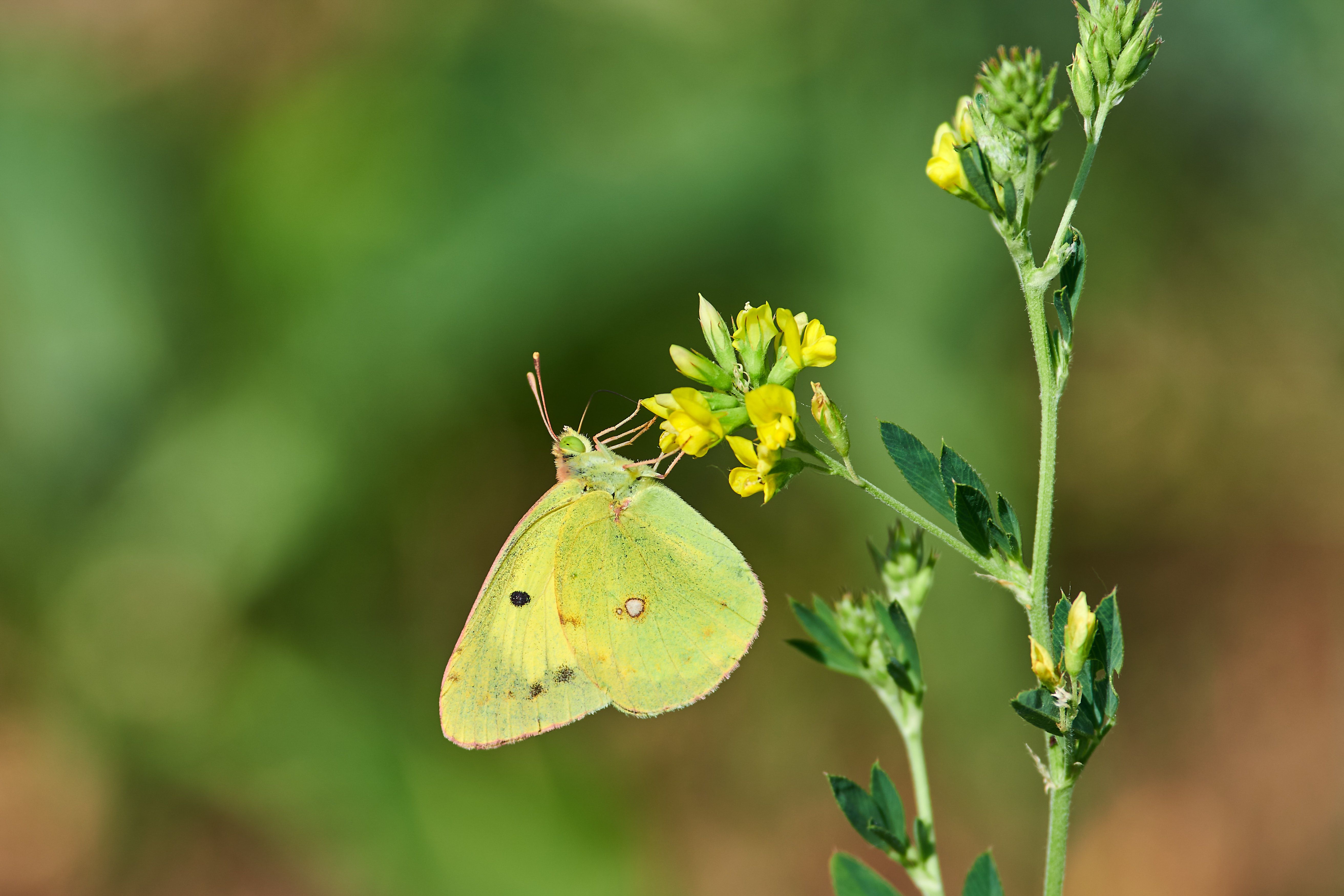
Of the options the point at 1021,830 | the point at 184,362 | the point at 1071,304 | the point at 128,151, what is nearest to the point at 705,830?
the point at 1021,830

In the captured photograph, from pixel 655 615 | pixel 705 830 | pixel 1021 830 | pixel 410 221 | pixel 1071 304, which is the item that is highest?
pixel 410 221

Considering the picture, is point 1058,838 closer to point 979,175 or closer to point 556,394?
point 979,175

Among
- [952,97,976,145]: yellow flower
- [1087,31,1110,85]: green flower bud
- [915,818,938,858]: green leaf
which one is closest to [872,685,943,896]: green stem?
[915,818,938,858]: green leaf

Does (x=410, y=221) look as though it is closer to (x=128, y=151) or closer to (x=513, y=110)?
Result: (x=513, y=110)

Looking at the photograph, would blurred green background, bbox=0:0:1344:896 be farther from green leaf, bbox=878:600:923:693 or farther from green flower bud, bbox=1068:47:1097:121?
green flower bud, bbox=1068:47:1097:121

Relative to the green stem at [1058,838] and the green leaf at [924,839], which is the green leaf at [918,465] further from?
the green leaf at [924,839]

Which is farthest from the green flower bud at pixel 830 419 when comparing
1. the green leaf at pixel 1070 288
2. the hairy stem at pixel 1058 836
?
the hairy stem at pixel 1058 836

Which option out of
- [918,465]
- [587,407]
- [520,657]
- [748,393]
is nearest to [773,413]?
[748,393]
